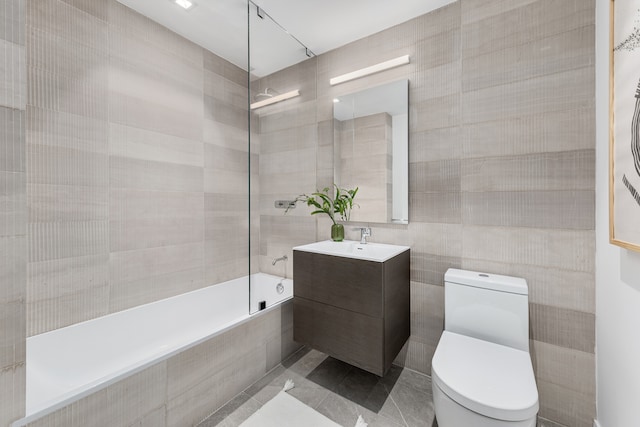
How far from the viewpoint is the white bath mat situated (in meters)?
1.49

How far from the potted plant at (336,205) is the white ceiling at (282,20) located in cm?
111

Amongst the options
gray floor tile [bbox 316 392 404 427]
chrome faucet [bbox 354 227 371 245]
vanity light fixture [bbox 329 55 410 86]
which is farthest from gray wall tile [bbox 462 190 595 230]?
gray floor tile [bbox 316 392 404 427]

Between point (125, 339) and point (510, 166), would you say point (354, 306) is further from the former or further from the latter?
point (125, 339)

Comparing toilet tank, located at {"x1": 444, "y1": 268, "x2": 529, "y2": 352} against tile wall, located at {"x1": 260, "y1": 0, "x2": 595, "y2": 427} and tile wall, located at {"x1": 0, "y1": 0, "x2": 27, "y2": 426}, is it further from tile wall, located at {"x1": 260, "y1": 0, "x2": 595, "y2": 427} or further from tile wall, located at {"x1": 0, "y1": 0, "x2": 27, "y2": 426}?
tile wall, located at {"x1": 0, "y1": 0, "x2": 27, "y2": 426}

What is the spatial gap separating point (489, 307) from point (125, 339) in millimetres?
2379

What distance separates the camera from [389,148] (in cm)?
200

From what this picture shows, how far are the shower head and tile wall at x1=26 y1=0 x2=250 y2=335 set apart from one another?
504mm

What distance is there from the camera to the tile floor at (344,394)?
5.04ft

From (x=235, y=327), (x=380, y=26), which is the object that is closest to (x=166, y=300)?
(x=235, y=327)

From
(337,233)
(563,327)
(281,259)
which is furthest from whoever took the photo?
(281,259)

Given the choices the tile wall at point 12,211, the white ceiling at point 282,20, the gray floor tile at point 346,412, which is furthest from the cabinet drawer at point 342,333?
the white ceiling at point 282,20

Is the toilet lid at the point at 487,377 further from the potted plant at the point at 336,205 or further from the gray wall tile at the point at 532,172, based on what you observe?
the potted plant at the point at 336,205

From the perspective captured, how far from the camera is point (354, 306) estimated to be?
1607mm

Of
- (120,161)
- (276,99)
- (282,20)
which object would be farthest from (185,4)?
(120,161)
